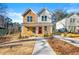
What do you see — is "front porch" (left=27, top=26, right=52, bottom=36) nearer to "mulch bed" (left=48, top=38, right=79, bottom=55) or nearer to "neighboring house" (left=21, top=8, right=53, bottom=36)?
"neighboring house" (left=21, top=8, right=53, bottom=36)

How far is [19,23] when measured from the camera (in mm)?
3891

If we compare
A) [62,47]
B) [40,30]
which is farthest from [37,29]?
[62,47]

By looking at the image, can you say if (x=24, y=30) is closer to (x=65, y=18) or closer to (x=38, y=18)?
(x=38, y=18)

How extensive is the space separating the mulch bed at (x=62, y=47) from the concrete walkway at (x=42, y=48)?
5 cm

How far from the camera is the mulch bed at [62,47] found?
12.6 feet

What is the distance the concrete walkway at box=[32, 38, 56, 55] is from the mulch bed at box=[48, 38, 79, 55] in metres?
0.05

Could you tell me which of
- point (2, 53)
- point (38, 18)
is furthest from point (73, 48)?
point (2, 53)

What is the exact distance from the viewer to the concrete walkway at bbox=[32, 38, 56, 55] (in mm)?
3856

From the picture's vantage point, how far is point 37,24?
393 centimetres

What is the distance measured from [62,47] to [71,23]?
307 millimetres

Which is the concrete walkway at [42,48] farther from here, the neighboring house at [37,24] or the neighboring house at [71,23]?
the neighboring house at [71,23]

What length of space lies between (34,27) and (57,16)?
0.31 m

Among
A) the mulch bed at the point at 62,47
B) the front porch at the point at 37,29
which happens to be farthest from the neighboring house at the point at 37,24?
the mulch bed at the point at 62,47

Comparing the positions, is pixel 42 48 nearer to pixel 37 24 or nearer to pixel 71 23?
pixel 37 24
